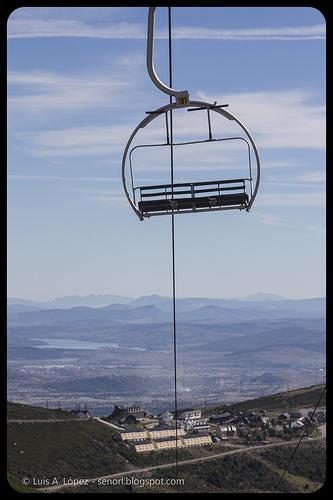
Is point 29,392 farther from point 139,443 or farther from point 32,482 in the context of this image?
point 32,482

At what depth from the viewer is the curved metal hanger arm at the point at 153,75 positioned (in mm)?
4020

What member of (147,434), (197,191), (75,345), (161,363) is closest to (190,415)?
(147,434)

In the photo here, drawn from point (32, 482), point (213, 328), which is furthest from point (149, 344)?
point (32, 482)

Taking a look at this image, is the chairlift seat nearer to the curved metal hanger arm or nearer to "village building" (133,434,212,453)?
the curved metal hanger arm

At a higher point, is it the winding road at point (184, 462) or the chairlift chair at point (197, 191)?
the chairlift chair at point (197, 191)

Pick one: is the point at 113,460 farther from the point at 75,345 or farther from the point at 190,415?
the point at 75,345

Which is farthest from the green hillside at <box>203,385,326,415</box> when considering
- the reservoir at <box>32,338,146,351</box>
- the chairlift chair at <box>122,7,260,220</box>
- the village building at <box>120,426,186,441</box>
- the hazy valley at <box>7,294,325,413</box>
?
the reservoir at <box>32,338,146,351</box>

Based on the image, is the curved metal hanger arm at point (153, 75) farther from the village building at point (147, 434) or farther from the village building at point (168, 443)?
the village building at point (147, 434)

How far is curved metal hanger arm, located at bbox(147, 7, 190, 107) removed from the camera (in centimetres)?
402

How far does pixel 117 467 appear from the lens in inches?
1922

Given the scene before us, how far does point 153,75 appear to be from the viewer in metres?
4.30

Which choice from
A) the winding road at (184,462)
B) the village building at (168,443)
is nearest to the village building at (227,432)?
the village building at (168,443)

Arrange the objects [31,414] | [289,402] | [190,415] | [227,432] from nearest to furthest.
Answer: [31,414]
[227,432]
[289,402]
[190,415]
